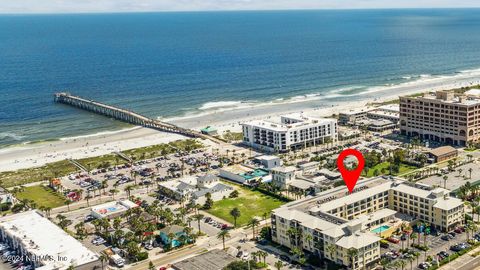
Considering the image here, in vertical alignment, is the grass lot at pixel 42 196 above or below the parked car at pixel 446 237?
above

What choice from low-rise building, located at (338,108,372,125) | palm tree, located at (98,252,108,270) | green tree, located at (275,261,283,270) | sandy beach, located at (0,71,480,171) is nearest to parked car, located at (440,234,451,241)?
green tree, located at (275,261,283,270)

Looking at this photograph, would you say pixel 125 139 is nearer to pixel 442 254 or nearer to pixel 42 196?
pixel 42 196

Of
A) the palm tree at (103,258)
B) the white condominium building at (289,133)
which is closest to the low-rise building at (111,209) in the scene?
the palm tree at (103,258)

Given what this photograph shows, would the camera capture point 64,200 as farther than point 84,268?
Yes

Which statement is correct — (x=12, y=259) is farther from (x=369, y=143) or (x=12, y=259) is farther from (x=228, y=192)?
(x=369, y=143)

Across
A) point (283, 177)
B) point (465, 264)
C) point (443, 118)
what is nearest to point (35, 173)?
point (283, 177)

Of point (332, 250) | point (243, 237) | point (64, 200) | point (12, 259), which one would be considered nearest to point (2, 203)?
point (64, 200)

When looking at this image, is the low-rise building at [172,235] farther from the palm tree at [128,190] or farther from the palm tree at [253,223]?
the palm tree at [128,190]
